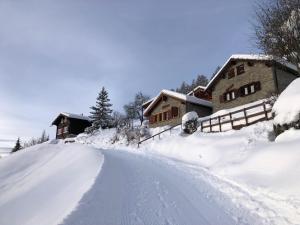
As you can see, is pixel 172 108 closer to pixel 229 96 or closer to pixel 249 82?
pixel 229 96

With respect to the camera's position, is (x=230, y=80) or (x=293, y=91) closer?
(x=293, y=91)

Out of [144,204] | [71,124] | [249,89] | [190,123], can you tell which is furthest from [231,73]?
[71,124]

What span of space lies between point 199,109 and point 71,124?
1285 inches

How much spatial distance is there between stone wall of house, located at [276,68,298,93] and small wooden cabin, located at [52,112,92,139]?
4216cm

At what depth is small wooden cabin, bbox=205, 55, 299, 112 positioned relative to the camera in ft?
97.1

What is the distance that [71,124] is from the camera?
61188mm

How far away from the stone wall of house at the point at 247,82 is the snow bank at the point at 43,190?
2304cm

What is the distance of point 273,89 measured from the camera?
2911 centimetres

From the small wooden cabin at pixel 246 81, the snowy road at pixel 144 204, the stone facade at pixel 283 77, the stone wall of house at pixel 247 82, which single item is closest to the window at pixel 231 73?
the small wooden cabin at pixel 246 81

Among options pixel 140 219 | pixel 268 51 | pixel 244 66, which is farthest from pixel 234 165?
pixel 244 66

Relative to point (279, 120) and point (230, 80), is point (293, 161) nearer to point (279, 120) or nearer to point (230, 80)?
point (279, 120)

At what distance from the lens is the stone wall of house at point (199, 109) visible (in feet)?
125

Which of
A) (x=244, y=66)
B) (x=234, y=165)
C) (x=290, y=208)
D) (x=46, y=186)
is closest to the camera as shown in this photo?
(x=290, y=208)

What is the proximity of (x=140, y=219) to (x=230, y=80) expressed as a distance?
30637 millimetres
